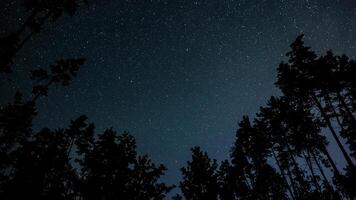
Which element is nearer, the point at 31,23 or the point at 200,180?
the point at 31,23

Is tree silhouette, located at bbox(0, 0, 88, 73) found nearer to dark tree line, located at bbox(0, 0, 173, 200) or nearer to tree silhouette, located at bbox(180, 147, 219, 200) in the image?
dark tree line, located at bbox(0, 0, 173, 200)

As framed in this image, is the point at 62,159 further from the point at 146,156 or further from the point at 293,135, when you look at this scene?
the point at 293,135

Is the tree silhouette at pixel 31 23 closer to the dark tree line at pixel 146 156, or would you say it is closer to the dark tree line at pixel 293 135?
the dark tree line at pixel 146 156

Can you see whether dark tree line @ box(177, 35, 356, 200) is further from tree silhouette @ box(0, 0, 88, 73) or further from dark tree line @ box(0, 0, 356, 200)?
tree silhouette @ box(0, 0, 88, 73)

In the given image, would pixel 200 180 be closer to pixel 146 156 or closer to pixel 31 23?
pixel 146 156

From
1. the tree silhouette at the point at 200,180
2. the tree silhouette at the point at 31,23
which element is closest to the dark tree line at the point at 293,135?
the tree silhouette at the point at 200,180

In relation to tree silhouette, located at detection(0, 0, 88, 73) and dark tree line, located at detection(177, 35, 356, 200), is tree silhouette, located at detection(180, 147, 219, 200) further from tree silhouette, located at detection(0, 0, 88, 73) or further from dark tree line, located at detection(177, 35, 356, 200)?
tree silhouette, located at detection(0, 0, 88, 73)

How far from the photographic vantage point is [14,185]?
18.0 meters

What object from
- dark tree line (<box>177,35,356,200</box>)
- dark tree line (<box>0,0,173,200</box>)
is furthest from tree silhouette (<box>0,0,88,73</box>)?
dark tree line (<box>177,35,356,200</box>)

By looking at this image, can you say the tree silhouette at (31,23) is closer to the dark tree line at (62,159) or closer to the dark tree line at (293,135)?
the dark tree line at (62,159)

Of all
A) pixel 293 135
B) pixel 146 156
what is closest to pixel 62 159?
pixel 146 156

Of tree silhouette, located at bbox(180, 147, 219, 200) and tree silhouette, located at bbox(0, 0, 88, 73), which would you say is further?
tree silhouette, located at bbox(180, 147, 219, 200)

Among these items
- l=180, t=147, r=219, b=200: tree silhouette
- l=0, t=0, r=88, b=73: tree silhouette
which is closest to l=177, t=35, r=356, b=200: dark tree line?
l=180, t=147, r=219, b=200: tree silhouette

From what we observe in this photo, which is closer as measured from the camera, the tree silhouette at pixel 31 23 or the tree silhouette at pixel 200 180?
the tree silhouette at pixel 31 23
